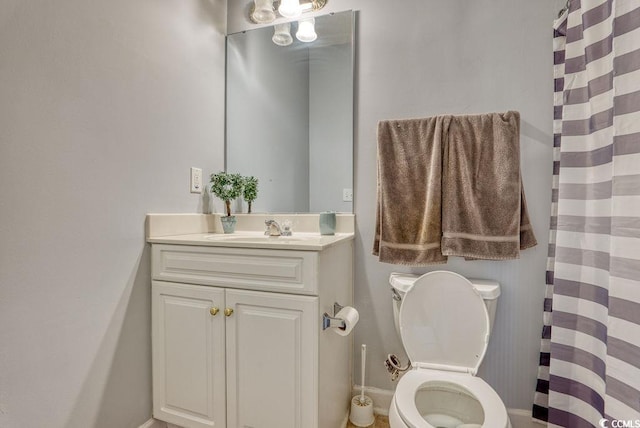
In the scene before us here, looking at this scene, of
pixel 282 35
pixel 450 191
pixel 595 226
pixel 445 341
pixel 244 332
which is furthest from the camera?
pixel 282 35

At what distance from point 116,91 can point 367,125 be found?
1.09 m

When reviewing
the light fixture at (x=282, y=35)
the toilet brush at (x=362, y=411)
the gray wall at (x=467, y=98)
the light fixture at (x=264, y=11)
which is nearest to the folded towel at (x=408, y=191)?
the gray wall at (x=467, y=98)

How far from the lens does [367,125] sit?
5.36 ft

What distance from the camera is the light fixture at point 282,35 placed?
1757 mm

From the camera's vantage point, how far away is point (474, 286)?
1329mm

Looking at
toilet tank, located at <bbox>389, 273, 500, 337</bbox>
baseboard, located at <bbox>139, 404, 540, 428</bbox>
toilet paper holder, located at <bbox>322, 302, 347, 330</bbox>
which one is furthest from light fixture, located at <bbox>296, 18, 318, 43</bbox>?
baseboard, located at <bbox>139, 404, 540, 428</bbox>

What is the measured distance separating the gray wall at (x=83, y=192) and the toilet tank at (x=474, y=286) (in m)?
1.06

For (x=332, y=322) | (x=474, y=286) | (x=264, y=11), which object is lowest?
(x=332, y=322)

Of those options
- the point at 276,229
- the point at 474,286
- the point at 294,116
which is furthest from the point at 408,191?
the point at 294,116

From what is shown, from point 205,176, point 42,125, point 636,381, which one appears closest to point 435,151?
point 636,381

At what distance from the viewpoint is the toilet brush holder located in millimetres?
1513

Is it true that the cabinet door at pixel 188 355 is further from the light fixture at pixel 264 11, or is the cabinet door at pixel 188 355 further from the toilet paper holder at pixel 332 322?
the light fixture at pixel 264 11

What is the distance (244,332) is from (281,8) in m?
1.56

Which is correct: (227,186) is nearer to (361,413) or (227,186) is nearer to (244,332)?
(244,332)
